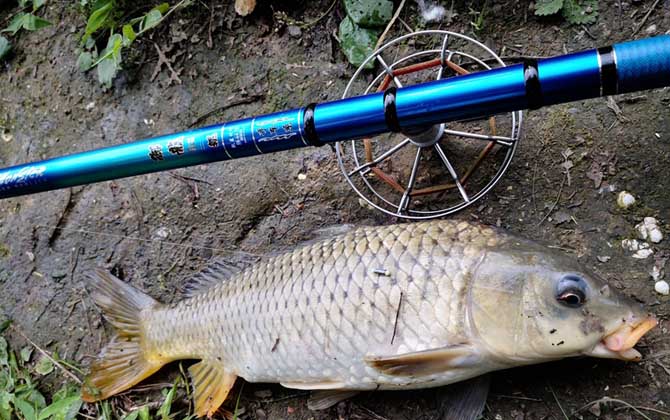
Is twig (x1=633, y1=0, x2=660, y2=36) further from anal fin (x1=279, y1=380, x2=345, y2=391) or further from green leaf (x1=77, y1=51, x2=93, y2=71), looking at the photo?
green leaf (x1=77, y1=51, x2=93, y2=71)

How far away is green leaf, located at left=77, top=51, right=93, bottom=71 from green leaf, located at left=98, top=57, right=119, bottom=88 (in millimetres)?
115

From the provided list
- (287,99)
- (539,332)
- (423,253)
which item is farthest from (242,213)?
(539,332)

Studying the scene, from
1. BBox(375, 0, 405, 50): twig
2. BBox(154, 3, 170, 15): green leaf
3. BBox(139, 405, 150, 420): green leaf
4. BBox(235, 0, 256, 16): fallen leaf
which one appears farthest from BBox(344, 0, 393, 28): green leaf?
BBox(139, 405, 150, 420): green leaf

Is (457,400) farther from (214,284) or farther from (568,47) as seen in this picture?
(568,47)

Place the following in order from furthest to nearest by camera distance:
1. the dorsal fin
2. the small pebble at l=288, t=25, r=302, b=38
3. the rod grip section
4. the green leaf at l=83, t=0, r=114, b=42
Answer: the green leaf at l=83, t=0, r=114, b=42 < the small pebble at l=288, t=25, r=302, b=38 < the dorsal fin < the rod grip section

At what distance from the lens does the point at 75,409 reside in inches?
95.0

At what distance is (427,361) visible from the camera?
1670 millimetres

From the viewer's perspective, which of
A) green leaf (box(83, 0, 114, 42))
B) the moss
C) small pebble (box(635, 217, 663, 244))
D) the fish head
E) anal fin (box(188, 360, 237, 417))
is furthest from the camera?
the moss

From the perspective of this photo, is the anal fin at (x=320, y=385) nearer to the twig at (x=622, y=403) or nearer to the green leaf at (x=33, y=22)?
the twig at (x=622, y=403)

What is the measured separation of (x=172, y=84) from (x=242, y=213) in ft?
2.53

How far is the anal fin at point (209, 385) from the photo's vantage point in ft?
7.09

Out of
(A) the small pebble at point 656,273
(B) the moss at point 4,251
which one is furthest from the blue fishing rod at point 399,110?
(B) the moss at point 4,251

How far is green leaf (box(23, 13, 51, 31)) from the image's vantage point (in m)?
2.95

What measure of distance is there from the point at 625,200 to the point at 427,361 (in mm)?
898
